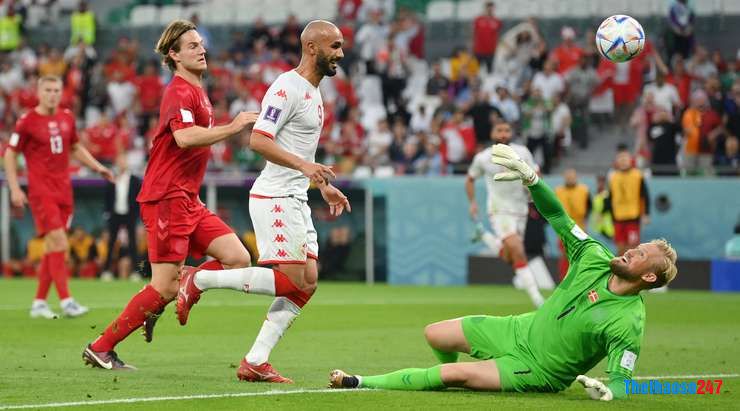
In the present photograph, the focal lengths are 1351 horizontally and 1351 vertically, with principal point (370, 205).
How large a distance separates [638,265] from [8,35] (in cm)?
2766

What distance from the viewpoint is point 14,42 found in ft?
108

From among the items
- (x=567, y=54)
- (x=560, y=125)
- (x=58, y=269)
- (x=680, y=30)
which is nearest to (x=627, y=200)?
(x=560, y=125)

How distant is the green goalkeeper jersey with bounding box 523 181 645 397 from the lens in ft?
25.5

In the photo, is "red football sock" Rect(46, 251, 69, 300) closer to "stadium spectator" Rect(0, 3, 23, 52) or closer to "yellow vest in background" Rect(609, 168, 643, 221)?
"yellow vest in background" Rect(609, 168, 643, 221)

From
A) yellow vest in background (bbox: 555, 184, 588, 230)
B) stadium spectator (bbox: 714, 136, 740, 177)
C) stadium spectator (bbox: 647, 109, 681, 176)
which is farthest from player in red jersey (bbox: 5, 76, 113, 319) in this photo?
stadium spectator (bbox: 714, 136, 740, 177)

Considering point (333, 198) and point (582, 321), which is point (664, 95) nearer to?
point (333, 198)

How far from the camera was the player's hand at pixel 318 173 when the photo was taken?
843cm

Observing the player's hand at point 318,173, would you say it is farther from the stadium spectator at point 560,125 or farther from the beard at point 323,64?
the stadium spectator at point 560,125

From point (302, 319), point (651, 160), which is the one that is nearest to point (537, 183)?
point (302, 319)

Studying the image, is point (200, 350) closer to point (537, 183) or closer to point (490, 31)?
point (537, 183)

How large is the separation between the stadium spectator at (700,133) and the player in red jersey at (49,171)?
12.2 m

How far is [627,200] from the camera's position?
72.0 ft

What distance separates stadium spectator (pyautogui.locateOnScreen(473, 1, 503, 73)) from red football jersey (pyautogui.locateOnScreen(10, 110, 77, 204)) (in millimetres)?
14528

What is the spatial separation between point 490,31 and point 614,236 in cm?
703
